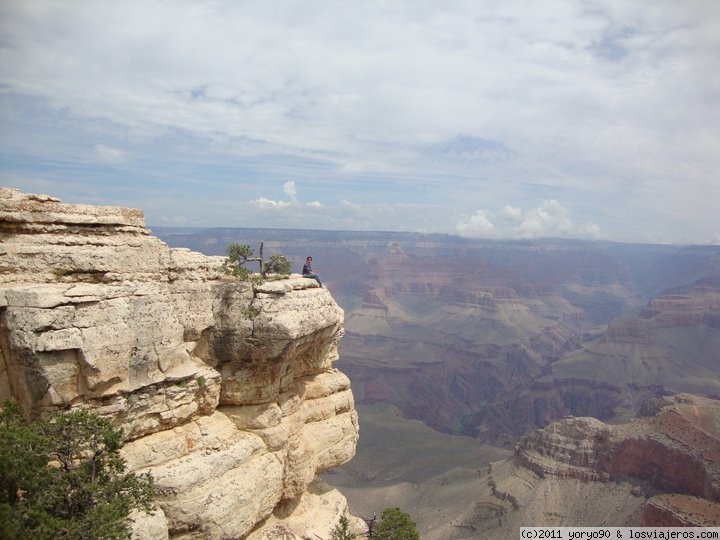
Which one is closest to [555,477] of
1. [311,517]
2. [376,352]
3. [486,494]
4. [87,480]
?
[486,494]

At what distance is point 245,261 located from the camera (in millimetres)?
19531

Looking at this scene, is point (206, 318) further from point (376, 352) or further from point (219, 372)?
point (376, 352)

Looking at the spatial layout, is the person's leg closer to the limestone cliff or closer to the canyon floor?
the limestone cliff

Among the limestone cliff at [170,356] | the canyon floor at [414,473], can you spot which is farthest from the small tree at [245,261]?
the canyon floor at [414,473]

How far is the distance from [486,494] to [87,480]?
5404cm

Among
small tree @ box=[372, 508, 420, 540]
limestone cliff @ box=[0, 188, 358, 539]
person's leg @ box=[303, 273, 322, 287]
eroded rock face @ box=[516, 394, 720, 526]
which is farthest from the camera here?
eroded rock face @ box=[516, 394, 720, 526]

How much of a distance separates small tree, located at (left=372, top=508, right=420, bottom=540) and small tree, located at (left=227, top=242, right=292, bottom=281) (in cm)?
1264

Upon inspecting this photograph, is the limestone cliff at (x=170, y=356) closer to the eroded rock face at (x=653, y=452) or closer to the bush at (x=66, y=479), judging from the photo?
the bush at (x=66, y=479)

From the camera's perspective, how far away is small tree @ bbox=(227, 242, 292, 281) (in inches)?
739

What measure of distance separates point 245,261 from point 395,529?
14169mm

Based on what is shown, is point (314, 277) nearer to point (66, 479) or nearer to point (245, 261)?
point (245, 261)

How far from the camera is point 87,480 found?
12984 millimetres

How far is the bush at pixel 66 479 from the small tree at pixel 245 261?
7.14 m

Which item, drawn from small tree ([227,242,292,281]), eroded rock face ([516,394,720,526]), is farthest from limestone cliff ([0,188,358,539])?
eroded rock face ([516,394,720,526])
